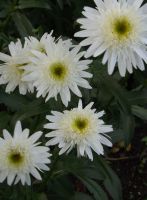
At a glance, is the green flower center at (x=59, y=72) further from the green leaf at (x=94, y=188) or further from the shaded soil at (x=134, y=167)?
the shaded soil at (x=134, y=167)

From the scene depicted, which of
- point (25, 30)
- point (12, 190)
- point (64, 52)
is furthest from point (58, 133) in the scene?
point (25, 30)

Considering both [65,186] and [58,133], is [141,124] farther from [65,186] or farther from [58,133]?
[58,133]

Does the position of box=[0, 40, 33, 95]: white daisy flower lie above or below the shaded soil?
above

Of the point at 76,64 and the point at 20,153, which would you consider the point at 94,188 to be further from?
the point at 76,64

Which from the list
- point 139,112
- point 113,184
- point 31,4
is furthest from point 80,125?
point 31,4

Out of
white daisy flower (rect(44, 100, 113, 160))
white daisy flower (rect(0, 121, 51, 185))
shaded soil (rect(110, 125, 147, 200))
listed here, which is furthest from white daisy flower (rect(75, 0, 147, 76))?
shaded soil (rect(110, 125, 147, 200))

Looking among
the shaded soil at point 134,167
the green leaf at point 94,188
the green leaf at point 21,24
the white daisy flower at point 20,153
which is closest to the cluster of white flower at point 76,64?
the white daisy flower at point 20,153

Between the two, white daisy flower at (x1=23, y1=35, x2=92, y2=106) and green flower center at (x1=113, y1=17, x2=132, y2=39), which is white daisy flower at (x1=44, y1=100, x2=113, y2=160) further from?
green flower center at (x1=113, y1=17, x2=132, y2=39)
